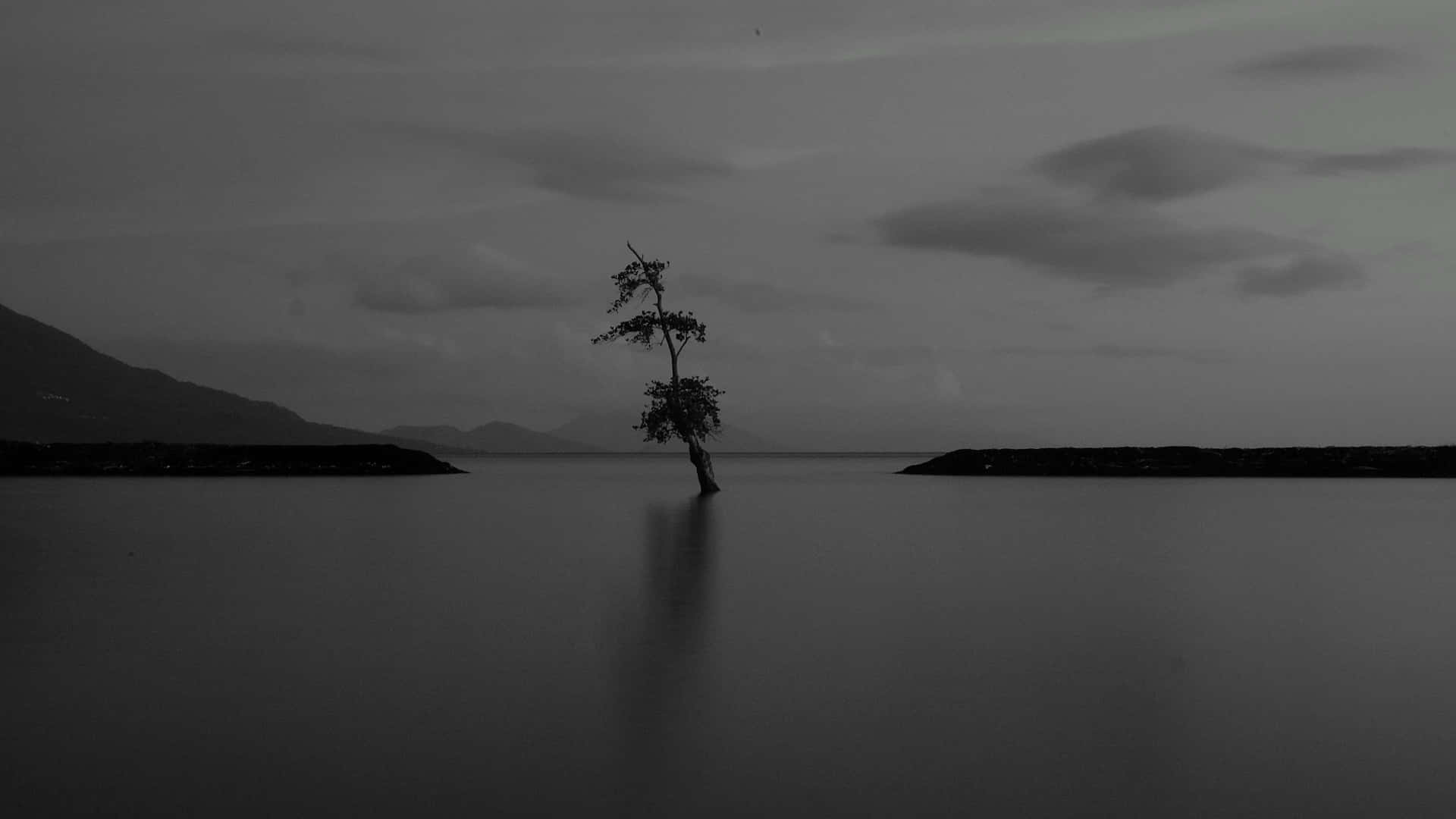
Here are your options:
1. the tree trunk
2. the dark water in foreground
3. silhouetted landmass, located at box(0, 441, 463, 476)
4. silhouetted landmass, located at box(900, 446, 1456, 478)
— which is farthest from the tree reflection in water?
silhouetted landmass, located at box(900, 446, 1456, 478)

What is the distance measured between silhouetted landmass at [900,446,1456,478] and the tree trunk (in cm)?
5242

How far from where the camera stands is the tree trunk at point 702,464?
66250 mm

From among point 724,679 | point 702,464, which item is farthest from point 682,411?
point 724,679

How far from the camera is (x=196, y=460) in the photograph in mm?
105188

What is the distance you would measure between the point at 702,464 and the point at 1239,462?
217 feet

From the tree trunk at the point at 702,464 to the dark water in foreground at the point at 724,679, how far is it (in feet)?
104

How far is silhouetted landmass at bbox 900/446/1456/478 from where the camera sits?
107 metres

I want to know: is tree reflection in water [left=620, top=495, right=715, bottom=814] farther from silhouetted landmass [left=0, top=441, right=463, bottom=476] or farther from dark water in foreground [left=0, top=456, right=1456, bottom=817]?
silhouetted landmass [left=0, top=441, right=463, bottom=476]

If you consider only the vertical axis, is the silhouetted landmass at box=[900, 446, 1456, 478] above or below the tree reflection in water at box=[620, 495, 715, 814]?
above

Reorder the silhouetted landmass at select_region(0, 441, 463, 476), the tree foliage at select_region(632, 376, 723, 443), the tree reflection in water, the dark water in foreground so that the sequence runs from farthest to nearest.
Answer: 1. the silhouetted landmass at select_region(0, 441, 463, 476)
2. the tree foliage at select_region(632, 376, 723, 443)
3. the tree reflection in water
4. the dark water in foreground

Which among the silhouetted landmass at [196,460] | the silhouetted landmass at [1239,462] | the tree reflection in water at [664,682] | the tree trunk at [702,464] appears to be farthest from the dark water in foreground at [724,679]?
the silhouetted landmass at [1239,462]

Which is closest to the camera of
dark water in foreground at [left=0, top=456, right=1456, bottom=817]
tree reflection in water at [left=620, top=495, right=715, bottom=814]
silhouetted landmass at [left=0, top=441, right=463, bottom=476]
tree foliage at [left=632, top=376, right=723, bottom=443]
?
dark water in foreground at [left=0, top=456, right=1456, bottom=817]

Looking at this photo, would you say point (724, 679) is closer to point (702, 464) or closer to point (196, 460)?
point (702, 464)

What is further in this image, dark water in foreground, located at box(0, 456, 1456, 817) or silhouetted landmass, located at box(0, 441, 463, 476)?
silhouetted landmass, located at box(0, 441, 463, 476)
